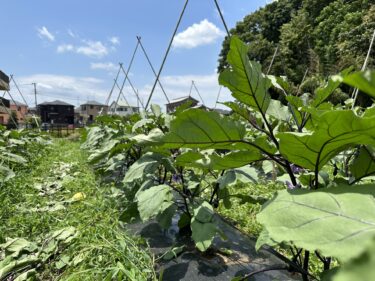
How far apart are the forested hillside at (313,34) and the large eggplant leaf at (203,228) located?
15.9 m

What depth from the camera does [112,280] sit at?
52.3 inches

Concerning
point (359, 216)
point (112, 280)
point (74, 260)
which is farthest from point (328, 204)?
point (74, 260)

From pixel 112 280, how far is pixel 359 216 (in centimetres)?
115

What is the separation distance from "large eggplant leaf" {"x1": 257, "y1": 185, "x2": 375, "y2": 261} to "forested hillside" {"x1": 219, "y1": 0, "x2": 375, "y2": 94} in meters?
16.7

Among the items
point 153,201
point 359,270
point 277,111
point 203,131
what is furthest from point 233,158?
point 153,201

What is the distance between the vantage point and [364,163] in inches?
27.4

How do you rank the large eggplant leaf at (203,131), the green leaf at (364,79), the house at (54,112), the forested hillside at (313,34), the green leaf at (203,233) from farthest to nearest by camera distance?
the house at (54,112)
the forested hillside at (313,34)
the green leaf at (203,233)
the large eggplant leaf at (203,131)
the green leaf at (364,79)

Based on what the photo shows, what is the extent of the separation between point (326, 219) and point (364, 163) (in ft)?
1.15

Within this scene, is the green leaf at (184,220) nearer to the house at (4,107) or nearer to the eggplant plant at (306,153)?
the eggplant plant at (306,153)

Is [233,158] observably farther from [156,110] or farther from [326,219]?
[156,110]

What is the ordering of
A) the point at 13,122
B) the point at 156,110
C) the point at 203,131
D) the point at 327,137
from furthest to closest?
1. the point at 13,122
2. the point at 156,110
3. the point at 203,131
4. the point at 327,137

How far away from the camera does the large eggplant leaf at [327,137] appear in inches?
18.8

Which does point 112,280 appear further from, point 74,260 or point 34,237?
point 34,237

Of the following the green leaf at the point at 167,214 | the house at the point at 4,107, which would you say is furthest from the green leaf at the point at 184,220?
the house at the point at 4,107
